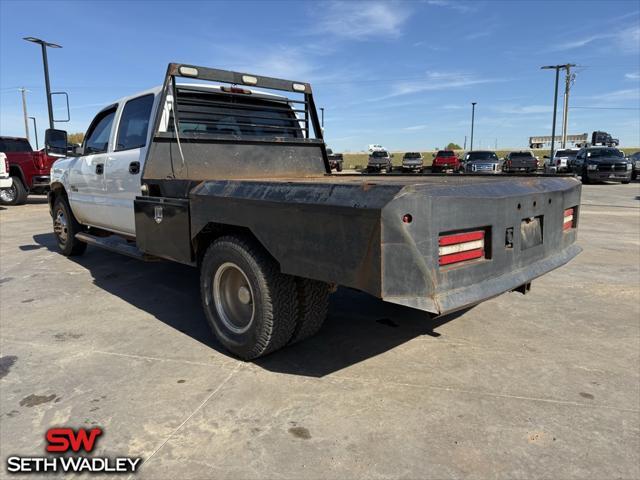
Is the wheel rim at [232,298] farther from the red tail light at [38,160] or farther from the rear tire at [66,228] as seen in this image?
the red tail light at [38,160]

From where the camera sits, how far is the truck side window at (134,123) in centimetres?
482

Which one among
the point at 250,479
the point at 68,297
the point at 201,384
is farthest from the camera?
the point at 68,297

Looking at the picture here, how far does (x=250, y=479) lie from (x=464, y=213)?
1712 mm

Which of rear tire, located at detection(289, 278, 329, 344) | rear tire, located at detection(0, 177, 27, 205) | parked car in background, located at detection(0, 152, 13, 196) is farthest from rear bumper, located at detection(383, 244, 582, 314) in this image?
rear tire, located at detection(0, 177, 27, 205)

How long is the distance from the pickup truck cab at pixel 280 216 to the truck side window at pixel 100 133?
0.03 m

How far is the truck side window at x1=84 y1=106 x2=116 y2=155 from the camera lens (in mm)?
5684

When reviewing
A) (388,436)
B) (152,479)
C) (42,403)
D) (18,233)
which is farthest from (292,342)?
(18,233)

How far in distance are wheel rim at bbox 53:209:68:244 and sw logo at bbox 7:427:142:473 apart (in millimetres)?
5206

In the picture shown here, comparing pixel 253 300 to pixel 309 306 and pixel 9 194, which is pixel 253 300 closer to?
pixel 309 306

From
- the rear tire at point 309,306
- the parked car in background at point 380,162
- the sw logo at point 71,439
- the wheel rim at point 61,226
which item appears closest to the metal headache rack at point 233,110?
the rear tire at point 309,306

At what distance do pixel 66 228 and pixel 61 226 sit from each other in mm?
264

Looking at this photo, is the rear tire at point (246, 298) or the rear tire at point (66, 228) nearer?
the rear tire at point (246, 298)

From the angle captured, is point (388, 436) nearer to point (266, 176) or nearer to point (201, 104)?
point (266, 176)

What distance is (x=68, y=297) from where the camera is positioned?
17.1 feet
